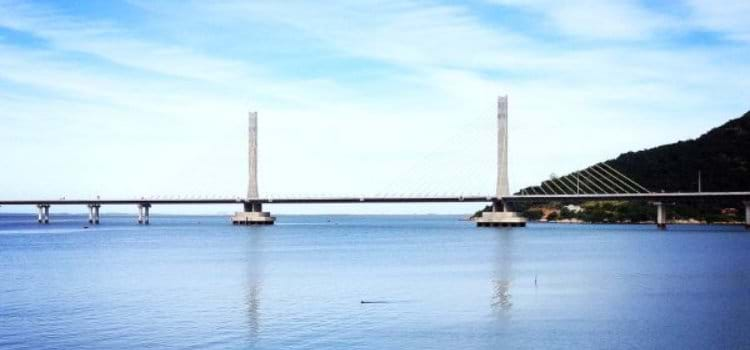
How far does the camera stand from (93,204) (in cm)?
16375

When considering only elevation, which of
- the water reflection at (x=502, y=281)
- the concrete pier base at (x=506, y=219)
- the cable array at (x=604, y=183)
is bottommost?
the water reflection at (x=502, y=281)

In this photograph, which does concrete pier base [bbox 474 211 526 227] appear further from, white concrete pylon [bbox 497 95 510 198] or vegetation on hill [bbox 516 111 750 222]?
vegetation on hill [bbox 516 111 750 222]

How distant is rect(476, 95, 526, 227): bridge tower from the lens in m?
121

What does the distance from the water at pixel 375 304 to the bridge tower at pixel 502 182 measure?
59327 mm

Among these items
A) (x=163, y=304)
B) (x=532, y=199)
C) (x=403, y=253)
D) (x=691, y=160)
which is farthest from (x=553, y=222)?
(x=163, y=304)

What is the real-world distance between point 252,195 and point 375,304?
4212 inches

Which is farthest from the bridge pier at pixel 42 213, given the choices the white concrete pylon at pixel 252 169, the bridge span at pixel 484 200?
the white concrete pylon at pixel 252 169

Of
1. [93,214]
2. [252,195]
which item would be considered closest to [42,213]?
[93,214]

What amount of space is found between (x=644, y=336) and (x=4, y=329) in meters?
19.3

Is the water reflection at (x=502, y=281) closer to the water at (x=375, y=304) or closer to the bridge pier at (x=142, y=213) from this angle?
the water at (x=375, y=304)

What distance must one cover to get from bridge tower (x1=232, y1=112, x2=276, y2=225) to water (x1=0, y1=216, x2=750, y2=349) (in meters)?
76.5

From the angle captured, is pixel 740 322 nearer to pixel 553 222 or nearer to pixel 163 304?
pixel 163 304

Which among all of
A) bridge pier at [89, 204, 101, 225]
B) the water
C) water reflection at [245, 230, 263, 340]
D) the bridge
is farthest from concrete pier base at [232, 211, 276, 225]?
the water

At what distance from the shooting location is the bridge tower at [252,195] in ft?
453
